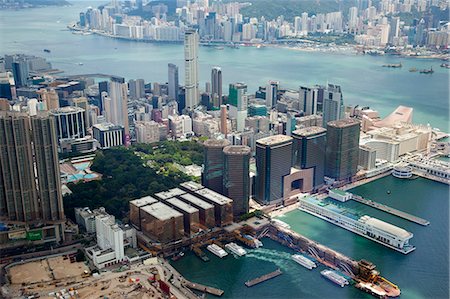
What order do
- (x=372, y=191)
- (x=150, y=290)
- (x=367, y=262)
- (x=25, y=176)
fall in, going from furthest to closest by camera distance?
(x=372, y=191)
(x=25, y=176)
(x=367, y=262)
(x=150, y=290)

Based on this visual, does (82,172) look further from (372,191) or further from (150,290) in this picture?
(372,191)

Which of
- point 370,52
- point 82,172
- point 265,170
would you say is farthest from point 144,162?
point 370,52

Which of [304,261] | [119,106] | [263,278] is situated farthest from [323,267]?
[119,106]

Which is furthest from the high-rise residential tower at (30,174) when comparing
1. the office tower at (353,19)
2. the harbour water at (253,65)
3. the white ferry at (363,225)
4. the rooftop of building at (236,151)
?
the office tower at (353,19)

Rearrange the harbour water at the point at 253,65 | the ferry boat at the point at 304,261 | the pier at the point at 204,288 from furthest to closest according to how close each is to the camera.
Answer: the harbour water at the point at 253,65 → the ferry boat at the point at 304,261 → the pier at the point at 204,288

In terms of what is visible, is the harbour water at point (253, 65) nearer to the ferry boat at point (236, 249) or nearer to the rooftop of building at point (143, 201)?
the ferry boat at point (236, 249)

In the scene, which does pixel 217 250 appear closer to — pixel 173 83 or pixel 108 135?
pixel 108 135
